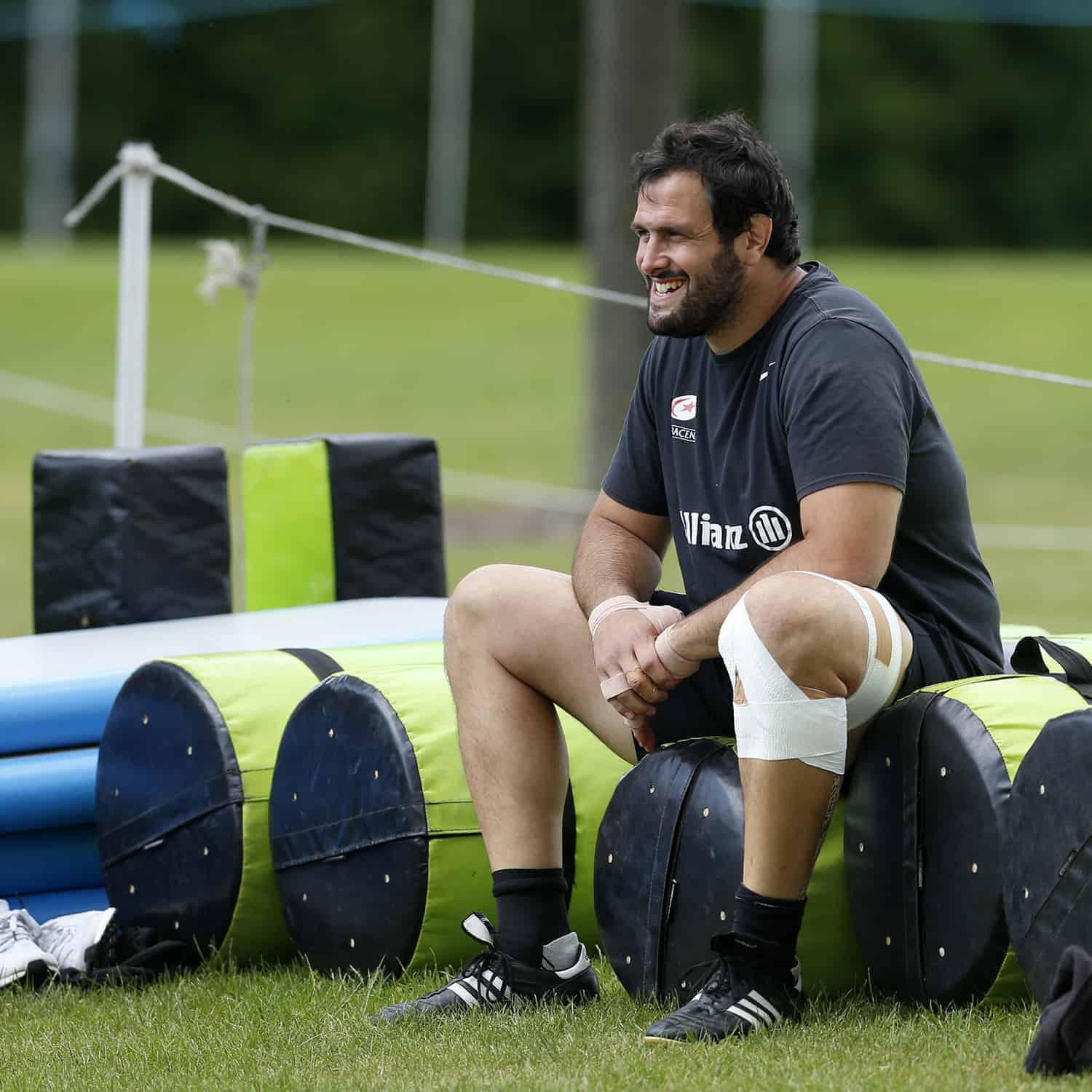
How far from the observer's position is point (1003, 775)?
258cm

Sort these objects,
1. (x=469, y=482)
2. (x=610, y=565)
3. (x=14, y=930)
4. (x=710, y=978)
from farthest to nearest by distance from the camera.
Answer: (x=469, y=482), (x=14, y=930), (x=610, y=565), (x=710, y=978)

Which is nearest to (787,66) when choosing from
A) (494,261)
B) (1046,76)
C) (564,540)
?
(1046,76)

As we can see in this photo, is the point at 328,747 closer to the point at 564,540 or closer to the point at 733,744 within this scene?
the point at 733,744

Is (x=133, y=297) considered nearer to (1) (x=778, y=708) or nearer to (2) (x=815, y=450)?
(2) (x=815, y=450)

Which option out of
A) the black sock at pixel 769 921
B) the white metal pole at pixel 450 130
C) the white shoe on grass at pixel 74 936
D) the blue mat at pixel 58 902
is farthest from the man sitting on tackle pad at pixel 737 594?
the white metal pole at pixel 450 130

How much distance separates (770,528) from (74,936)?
146cm

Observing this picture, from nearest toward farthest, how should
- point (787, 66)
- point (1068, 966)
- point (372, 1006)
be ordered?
point (1068, 966)
point (372, 1006)
point (787, 66)

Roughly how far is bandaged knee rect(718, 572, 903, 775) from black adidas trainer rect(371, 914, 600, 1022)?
52cm

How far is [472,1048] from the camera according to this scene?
8.67 ft

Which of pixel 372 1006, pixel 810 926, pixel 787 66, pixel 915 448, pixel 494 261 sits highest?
pixel 787 66

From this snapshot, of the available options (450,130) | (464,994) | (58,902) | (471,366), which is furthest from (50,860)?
(450,130)

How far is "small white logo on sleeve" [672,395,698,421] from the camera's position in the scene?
3012 millimetres

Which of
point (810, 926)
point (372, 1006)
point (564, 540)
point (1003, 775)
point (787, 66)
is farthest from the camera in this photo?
point (787, 66)

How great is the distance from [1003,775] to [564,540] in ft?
28.0
